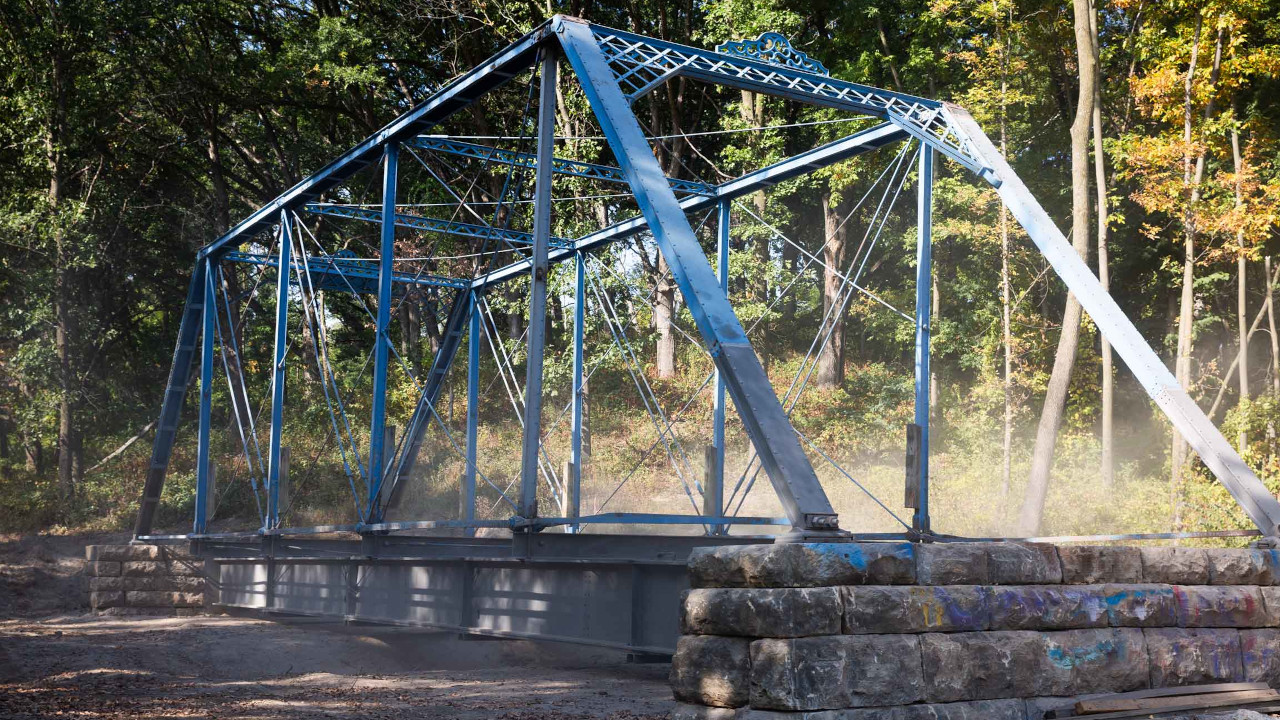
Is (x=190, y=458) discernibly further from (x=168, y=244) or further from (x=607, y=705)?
(x=607, y=705)

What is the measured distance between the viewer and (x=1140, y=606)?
25.1 ft

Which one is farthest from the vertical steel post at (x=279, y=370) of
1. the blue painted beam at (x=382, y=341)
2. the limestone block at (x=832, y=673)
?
the limestone block at (x=832, y=673)

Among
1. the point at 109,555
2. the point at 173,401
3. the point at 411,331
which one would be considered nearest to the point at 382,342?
the point at 173,401

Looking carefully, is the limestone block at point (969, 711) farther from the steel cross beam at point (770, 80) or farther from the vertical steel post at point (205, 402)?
the vertical steel post at point (205, 402)

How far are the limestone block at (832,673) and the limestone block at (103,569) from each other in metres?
18.4

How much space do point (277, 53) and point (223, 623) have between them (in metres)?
18.7

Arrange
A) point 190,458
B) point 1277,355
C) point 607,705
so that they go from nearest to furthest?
point 607,705 < point 1277,355 < point 190,458

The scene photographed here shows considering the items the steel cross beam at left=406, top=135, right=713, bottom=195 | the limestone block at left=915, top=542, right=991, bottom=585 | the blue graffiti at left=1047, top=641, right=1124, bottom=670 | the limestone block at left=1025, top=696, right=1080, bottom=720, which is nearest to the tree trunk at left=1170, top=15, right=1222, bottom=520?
the steel cross beam at left=406, top=135, right=713, bottom=195

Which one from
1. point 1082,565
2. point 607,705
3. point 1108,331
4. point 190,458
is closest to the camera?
point 1082,565

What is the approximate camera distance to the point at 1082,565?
7.52 metres

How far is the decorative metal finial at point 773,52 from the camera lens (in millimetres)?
12680

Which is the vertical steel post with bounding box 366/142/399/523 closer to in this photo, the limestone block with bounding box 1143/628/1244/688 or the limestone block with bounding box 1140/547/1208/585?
the limestone block with bounding box 1140/547/1208/585

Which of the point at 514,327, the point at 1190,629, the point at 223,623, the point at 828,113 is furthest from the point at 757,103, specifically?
the point at 1190,629

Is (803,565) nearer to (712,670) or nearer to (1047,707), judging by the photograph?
(712,670)
